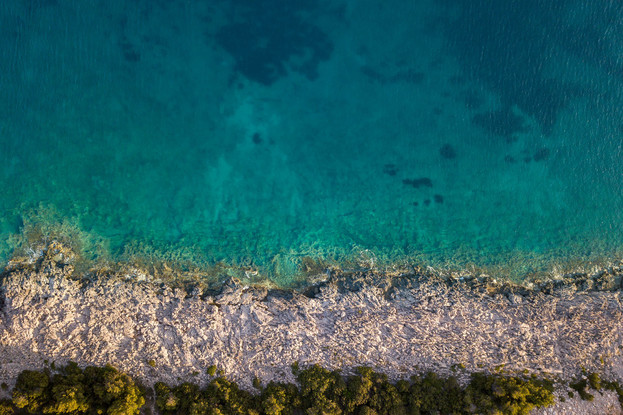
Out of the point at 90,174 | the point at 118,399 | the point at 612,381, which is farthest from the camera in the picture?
the point at 90,174

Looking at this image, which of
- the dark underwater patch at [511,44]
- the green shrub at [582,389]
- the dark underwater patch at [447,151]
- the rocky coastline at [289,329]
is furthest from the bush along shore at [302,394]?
the dark underwater patch at [511,44]

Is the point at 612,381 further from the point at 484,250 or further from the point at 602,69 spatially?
the point at 602,69

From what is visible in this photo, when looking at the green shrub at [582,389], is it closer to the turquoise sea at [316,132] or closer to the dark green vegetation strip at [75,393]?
the turquoise sea at [316,132]

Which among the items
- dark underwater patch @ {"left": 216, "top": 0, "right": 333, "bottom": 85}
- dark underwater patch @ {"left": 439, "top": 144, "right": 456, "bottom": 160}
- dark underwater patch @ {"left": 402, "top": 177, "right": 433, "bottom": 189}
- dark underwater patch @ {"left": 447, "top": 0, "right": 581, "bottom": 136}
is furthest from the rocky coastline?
dark underwater patch @ {"left": 216, "top": 0, "right": 333, "bottom": 85}

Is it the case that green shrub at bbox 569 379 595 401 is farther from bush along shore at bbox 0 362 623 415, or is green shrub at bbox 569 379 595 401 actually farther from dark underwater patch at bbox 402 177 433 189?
dark underwater patch at bbox 402 177 433 189

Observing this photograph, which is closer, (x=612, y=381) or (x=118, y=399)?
(x=118, y=399)

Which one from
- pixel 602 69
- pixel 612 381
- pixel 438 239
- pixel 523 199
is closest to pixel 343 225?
pixel 438 239

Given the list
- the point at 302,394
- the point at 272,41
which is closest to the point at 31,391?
the point at 302,394
